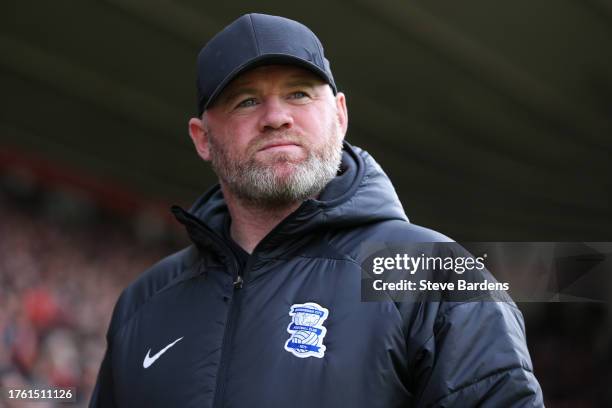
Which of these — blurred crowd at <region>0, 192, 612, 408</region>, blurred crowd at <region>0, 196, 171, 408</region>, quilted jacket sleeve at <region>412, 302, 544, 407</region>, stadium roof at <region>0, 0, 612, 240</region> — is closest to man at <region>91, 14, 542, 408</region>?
quilted jacket sleeve at <region>412, 302, 544, 407</region>

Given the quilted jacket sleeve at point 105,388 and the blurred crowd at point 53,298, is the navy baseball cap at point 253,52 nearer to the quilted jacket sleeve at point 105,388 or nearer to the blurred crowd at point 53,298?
the quilted jacket sleeve at point 105,388

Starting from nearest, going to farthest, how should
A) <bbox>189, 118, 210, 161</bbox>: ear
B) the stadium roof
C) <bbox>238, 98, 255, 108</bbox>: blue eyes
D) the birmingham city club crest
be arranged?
the birmingham city club crest, <bbox>238, 98, 255, 108</bbox>: blue eyes, <bbox>189, 118, 210, 161</bbox>: ear, the stadium roof

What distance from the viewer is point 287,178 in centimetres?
208

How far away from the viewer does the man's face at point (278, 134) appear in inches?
82.1

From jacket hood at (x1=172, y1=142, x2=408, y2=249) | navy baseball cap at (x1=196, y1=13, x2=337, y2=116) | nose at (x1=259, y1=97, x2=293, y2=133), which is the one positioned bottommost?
jacket hood at (x1=172, y1=142, x2=408, y2=249)

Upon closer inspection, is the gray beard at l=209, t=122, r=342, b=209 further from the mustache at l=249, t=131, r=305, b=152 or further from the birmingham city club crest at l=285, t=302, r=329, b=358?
the birmingham city club crest at l=285, t=302, r=329, b=358

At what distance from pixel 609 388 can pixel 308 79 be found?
53.0 ft

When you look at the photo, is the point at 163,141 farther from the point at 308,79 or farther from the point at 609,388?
the point at 308,79

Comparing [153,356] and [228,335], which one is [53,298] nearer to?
[153,356]

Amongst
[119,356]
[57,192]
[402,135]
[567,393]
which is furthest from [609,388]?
[119,356]

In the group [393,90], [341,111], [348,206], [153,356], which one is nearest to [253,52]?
[341,111]

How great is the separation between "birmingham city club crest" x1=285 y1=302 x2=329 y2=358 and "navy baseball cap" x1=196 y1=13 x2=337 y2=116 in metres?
0.53

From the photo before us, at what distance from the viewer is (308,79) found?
7.03 feet

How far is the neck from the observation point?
85.3 inches
